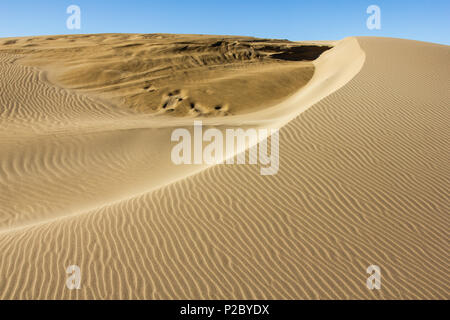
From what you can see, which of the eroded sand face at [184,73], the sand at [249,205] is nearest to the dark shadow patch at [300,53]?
the eroded sand face at [184,73]

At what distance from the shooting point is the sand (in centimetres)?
452

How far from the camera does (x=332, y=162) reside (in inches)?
260

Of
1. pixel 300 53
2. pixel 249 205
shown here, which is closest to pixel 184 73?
pixel 300 53

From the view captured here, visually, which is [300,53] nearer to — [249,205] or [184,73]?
[184,73]

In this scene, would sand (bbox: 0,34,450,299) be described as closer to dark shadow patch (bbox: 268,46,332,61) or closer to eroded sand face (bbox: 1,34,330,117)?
eroded sand face (bbox: 1,34,330,117)

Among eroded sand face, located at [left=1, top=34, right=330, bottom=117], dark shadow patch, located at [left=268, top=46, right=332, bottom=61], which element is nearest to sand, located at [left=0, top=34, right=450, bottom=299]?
eroded sand face, located at [left=1, top=34, right=330, bottom=117]

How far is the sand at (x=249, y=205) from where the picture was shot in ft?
14.8

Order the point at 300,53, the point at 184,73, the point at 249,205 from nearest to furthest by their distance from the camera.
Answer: the point at 249,205 < the point at 184,73 < the point at 300,53

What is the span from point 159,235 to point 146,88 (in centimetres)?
1340

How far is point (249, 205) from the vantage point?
571cm

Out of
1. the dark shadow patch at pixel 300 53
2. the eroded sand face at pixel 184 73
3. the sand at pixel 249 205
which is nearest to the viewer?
the sand at pixel 249 205

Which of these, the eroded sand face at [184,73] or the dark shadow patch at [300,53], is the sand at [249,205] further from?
the dark shadow patch at [300,53]

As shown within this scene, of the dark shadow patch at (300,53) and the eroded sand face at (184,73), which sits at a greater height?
the dark shadow patch at (300,53)
